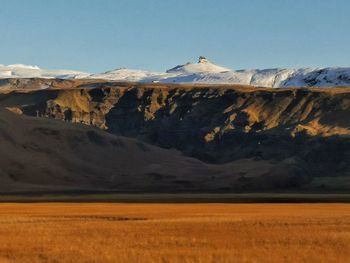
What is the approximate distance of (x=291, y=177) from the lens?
152 meters

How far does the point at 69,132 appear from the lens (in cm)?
16738

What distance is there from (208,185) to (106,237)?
337ft

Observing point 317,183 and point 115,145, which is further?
point 115,145

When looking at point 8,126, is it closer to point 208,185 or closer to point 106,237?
point 208,185

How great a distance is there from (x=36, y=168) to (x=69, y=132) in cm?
2204

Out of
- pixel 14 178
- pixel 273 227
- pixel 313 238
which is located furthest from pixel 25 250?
pixel 14 178

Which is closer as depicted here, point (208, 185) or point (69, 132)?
point (208, 185)

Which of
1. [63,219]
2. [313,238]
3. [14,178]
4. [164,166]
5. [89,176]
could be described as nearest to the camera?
[313,238]

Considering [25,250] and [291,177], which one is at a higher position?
[25,250]

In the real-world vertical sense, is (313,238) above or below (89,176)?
above

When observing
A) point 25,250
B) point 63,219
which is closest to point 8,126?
point 63,219

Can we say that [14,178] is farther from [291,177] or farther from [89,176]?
[291,177]

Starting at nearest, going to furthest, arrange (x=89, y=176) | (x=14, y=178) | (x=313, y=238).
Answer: (x=313, y=238), (x=14, y=178), (x=89, y=176)

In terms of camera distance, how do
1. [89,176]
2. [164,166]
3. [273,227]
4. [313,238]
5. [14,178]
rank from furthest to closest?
[164,166] < [89,176] < [14,178] < [273,227] < [313,238]
